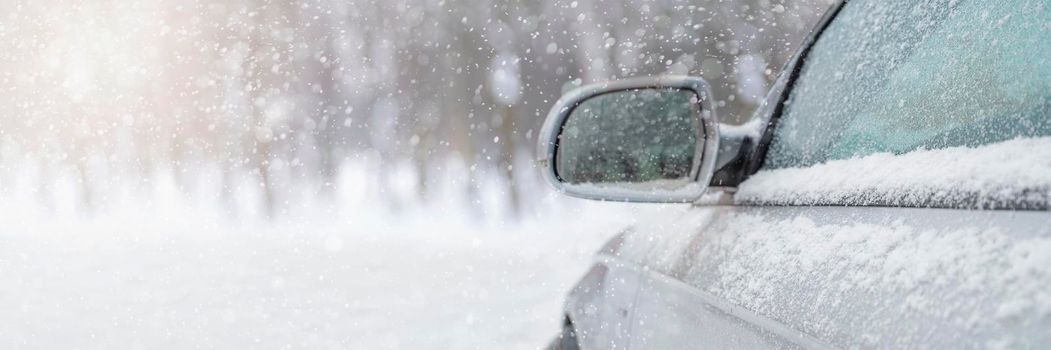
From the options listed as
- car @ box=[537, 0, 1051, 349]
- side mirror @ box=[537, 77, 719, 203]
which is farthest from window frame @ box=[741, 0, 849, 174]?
side mirror @ box=[537, 77, 719, 203]

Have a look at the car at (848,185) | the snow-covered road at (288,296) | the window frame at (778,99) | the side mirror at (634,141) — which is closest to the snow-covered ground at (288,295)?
the snow-covered road at (288,296)

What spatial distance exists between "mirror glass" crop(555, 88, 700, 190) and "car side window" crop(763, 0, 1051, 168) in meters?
0.22

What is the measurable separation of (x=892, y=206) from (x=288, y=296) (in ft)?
26.3

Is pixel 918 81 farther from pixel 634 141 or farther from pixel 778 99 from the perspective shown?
pixel 634 141

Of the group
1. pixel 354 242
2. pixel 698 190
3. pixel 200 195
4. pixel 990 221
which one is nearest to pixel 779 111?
pixel 698 190

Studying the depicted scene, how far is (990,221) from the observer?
2.88ft

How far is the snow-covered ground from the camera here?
5648mm

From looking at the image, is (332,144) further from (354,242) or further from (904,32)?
(904,32)

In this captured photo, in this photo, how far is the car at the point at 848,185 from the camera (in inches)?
33.6

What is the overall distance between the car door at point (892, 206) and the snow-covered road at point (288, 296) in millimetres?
3411

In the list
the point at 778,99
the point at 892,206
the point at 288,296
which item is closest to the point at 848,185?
the point at 892,206

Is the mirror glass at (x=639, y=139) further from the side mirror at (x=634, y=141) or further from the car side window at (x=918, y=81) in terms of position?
the car side window at (x=918, y=81)

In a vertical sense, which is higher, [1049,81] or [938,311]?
[1049,81]

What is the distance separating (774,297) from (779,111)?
36.2 inches
